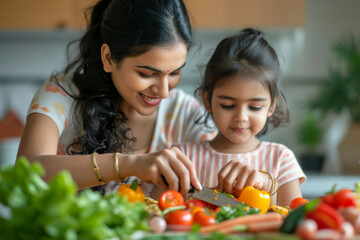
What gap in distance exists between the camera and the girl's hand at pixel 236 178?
1.18m

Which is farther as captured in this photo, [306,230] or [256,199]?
[256,199]

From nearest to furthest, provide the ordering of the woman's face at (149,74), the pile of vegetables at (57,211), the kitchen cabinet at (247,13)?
the pile of vegetables at (57,211) < the woman's face at (149,74) < the kitchen cabinet at (247,13)

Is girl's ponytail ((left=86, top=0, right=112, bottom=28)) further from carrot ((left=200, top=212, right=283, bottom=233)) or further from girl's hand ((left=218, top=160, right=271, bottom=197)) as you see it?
carrot ((left=200, top=212, right=283, bottom=233))

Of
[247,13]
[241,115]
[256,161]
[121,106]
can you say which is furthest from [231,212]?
[247,13]

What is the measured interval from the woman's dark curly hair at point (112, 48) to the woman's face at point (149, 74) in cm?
2

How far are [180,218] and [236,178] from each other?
357mm

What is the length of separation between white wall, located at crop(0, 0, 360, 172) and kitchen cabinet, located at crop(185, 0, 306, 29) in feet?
0.48

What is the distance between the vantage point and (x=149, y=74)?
140 centimetres

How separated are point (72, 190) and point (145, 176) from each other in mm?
403

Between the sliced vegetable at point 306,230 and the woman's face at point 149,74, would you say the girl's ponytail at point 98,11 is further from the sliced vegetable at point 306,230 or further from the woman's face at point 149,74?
the sliced vegetable at point 306,230

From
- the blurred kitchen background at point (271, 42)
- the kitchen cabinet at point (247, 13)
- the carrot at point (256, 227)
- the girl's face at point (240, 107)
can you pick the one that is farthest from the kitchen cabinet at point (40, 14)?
the carrot at point (256, 227)

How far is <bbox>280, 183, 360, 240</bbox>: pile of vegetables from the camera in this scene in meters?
0.74

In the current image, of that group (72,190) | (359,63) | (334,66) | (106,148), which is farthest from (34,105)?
(334,66)

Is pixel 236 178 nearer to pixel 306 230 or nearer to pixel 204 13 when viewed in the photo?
pixel 306 230
